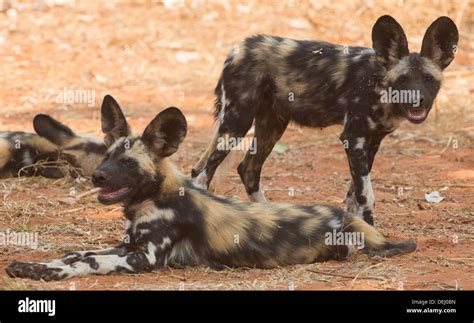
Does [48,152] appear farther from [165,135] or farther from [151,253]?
[151,253]

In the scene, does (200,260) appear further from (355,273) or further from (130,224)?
(355,273)

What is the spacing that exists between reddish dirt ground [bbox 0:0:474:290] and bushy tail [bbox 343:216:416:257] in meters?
0.06

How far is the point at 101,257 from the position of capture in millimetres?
4426

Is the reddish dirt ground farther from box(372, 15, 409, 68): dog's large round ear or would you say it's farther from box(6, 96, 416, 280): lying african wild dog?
box(372, 15, 409, 68): dog's large round ear

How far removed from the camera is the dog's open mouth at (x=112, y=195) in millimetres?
4543

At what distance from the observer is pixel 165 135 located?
4688mm

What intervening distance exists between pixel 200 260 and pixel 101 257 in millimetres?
475

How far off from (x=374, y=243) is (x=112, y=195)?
50.5 inches

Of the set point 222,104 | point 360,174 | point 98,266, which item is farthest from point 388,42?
point 98,266

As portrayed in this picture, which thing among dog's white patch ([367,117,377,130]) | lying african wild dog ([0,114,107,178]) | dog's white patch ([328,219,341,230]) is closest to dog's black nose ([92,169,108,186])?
dog's white patch ([328,219,341,230])

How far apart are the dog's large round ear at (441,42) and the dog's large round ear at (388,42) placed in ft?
0.40

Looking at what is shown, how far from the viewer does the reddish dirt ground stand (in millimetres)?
Answer: 4536

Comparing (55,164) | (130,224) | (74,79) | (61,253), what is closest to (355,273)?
(130,224)

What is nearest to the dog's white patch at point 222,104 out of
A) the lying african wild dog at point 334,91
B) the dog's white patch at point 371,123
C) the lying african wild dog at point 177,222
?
the lying african wild dog at point 334,91
